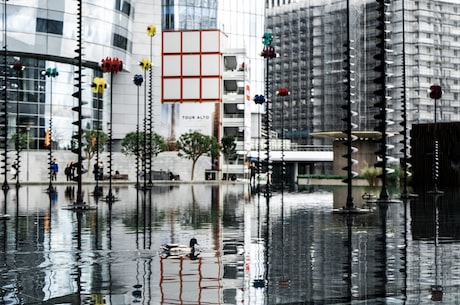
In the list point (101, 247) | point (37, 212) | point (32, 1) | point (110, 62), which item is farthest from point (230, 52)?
point (101, 247)

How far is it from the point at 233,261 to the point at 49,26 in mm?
79785

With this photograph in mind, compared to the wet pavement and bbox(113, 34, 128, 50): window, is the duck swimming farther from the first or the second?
bbox(113, 34, 128, 50): window

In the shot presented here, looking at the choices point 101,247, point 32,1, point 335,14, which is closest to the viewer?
point 101,247

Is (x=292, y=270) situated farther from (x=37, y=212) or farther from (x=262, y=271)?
(x=37, y=212)

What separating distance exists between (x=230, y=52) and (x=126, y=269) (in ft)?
Result: 326

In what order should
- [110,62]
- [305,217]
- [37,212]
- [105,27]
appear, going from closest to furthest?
[305,217] < [37,212] < [110,62] < [105,27]

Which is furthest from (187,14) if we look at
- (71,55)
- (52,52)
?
(52,52)

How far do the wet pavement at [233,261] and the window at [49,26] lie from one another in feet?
221

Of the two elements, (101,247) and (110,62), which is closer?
(101,247)

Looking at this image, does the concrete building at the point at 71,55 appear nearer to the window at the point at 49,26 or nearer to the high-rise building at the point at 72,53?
the high-rise building at the point at 72,53

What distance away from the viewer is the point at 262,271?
1234 centimetres

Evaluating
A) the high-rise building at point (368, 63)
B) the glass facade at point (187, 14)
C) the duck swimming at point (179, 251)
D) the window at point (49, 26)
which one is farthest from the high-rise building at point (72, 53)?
the duck swimming at point (179, 251)

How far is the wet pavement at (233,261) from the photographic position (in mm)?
10062

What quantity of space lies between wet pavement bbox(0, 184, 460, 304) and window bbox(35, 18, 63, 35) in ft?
221
